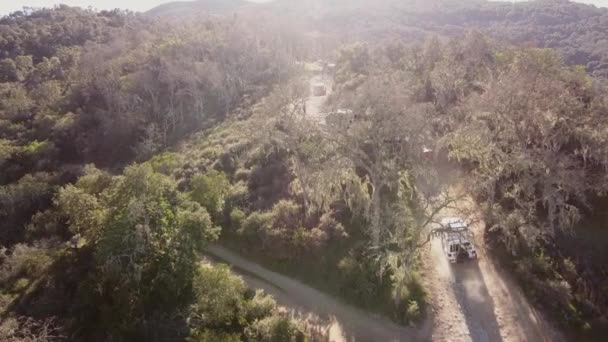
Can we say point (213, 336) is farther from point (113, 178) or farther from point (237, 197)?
point (113, 178)

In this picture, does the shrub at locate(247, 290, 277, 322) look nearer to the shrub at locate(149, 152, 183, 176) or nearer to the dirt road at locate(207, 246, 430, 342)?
the dirt road at locate(207, 246, 430, 342)

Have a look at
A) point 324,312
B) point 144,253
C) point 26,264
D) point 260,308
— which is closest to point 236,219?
point 144,253

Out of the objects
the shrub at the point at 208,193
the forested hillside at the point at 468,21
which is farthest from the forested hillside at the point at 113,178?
the forested hillside at the point at 468,21

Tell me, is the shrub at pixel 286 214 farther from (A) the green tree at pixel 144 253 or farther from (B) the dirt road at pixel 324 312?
(A) the green tree at pixel 144 253

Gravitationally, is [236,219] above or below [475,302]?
above

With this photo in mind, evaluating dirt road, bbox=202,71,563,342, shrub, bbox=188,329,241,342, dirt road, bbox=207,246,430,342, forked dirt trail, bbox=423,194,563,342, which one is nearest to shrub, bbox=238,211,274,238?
dirt road, bbox=207,246,430,342

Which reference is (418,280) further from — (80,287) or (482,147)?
(80,287)

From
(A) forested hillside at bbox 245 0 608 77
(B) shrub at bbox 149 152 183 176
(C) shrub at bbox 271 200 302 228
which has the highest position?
(A) forested hillside at bbox 245 0 608 77
